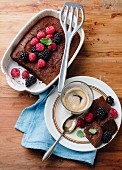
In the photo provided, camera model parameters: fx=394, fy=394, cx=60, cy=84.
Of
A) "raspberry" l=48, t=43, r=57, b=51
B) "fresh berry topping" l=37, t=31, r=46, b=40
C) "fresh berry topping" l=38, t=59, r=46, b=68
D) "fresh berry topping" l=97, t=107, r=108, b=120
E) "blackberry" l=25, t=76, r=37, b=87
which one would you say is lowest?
"fresh berry topping" l=97, t=107, r=108, b=120

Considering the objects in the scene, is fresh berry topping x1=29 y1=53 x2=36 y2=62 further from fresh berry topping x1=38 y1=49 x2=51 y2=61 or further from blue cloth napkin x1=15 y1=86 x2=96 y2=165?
blue cloth napkin x1=15 y1=86 x2=96 y2=165

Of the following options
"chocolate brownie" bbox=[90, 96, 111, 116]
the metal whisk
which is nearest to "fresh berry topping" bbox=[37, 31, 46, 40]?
the metal whisk

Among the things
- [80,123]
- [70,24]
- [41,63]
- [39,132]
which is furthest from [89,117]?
[70,24]

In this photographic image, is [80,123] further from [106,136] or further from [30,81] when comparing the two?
[30,81]

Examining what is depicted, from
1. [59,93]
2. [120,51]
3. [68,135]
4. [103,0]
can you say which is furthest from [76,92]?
[103,0]

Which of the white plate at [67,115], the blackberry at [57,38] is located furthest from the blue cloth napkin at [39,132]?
the blackberry at [57,38]

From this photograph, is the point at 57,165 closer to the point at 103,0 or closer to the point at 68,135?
the point at 68,135
